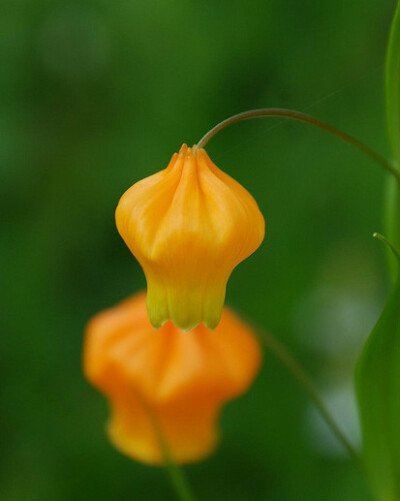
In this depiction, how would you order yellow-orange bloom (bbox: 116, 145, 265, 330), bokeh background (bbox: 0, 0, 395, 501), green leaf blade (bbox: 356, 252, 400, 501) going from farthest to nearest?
bokeh background (bbox: 0, 0, 395, 501), green leaf blade (bbox: 356, 252, 400, 501), yellow-orange bloom (bbox: 116, 145, 265, 330)

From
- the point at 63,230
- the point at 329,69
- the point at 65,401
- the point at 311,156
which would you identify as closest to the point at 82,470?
the point at 65,401

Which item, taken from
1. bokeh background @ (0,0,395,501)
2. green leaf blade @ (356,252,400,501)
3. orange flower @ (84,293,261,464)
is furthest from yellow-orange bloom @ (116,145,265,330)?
bokeh background @ (0,0,395,501)

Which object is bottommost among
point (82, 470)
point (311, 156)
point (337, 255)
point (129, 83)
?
point (82, 470)

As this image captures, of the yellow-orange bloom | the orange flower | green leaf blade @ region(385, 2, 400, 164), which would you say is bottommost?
the orange flower

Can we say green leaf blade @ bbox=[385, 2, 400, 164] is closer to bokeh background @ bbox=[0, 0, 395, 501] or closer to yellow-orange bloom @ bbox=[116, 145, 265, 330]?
yellow-orange bloom @ bbox=[116, 145, 265, 330]

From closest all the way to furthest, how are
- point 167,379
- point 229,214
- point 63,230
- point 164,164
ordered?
point 229,214 → point 167,379 → point 164,164 → point 63,230

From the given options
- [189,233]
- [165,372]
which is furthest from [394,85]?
[165,372]

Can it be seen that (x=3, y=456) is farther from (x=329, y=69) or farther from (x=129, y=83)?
(x=329, y=69)

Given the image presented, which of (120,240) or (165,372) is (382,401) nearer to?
(165,372)
